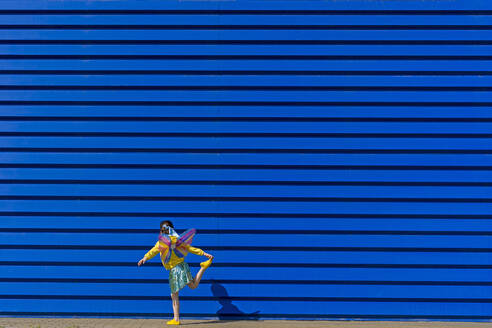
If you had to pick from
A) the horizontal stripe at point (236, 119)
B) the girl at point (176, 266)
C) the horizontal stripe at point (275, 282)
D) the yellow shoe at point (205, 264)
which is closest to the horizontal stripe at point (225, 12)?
the horizontal stripe at point (236, 119)

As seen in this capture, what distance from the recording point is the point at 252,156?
20.0 feet

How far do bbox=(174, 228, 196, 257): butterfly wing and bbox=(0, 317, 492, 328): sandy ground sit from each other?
0.98m

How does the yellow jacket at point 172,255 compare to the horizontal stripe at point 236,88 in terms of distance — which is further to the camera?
the horizontal stripe at point 236,88

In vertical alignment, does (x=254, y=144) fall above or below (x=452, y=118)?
below

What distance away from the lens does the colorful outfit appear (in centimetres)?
552

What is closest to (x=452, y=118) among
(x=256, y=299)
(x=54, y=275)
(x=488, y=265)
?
(x=488, y=265)

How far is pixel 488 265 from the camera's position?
233 inches

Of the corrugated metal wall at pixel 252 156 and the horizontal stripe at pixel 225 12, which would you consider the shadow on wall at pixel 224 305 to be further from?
the horizontal stripe at pixel 225 12

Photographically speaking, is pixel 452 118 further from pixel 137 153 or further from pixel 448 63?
pixel 137 153

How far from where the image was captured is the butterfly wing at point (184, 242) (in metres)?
5.55

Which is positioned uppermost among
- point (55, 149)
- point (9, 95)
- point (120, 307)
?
point (9, 95)

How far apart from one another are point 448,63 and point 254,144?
301 cm

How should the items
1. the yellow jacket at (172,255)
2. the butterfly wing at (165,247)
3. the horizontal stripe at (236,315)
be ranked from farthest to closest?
the horizontal stripe at (236,315) < the yellow jacket at (172,255) < the butterfly wing at (165,247)

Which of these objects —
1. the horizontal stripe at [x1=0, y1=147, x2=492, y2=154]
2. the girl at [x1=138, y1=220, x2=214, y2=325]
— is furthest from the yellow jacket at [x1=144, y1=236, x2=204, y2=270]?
the horizontal stripe at [x1=0, y1=147, x2=492, y2=154]
